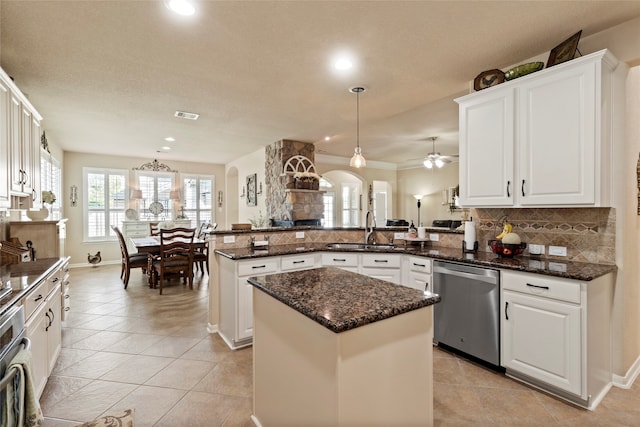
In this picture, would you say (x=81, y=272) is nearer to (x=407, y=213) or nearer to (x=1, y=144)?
(x=1, y=144)

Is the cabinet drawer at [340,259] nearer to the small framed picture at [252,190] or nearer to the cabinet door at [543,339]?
the cabinet door at [543,339]

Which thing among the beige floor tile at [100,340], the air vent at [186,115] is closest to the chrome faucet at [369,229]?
the air vent at [186,115]

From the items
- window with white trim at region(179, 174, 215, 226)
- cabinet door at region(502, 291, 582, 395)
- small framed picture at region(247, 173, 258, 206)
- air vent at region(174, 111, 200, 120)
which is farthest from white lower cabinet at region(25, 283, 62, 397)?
window with white trim at region(179, 174, 215, 226)

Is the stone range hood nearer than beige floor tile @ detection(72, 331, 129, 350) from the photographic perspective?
No

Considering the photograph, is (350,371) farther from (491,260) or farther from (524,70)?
(524,70)

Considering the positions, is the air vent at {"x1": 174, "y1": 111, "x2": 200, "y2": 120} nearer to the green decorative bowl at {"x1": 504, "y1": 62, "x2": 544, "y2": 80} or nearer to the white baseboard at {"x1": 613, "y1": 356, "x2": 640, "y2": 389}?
the green decorative bowl at {"x1": 504, "y1": 62, "x2": 544, "y2": 80}

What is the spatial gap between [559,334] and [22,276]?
370 centimetres

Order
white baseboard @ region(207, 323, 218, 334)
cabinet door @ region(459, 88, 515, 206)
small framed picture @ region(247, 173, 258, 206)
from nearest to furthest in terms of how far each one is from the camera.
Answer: cabinet door @ region(459, 88, 515, 206), white baseboard @ region(207, 323, 218, 334), small framed picture @ region(247, 173, 258, 206)

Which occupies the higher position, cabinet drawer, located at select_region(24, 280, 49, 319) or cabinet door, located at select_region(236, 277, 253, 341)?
cabinet drawer, located at select_region(24, 280, 49, 319)

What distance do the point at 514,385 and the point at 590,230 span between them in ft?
4.35

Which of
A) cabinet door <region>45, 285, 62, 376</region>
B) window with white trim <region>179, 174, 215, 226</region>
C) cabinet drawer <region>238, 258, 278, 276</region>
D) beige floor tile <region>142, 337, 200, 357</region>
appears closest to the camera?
cabinet door <region>45, 285, 62, 376</region>

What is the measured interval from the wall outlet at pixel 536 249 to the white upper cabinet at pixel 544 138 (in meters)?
0.47

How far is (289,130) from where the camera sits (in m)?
4.94

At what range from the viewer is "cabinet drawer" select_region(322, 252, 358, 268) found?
131 inches
